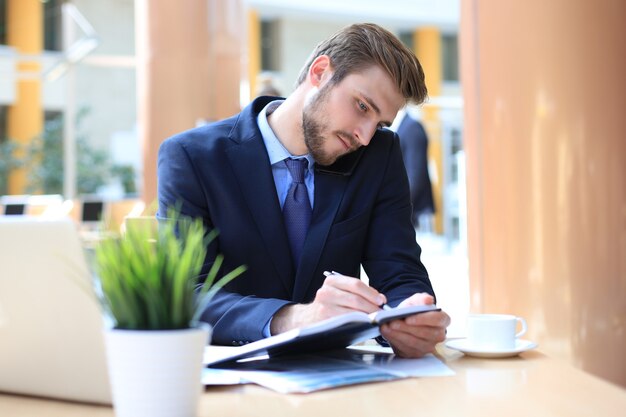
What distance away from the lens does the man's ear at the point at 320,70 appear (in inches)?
77.9

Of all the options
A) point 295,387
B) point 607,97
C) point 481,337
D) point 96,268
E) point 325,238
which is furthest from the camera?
point 607,97

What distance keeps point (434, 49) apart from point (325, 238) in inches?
701

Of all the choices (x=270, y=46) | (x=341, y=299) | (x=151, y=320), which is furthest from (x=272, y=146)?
(x=270, y=46)

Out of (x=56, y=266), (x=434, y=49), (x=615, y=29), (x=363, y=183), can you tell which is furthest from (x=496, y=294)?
(x=434, y=49)

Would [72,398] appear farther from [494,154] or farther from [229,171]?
[494,154]

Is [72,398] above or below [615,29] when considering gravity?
below

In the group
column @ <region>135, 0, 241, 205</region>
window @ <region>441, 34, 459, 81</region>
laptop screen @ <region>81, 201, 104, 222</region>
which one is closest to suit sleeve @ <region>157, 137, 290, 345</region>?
column @ <region>135, 0, 241, 205</region>

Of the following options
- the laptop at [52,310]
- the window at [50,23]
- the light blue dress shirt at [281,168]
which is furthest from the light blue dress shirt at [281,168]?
the window at [50,23]

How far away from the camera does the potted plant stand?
2.67 feet

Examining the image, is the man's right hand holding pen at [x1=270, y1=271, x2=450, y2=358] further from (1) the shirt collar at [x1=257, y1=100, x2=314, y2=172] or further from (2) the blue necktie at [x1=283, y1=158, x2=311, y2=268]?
(1) the shirt collar at [x1=257, y1=100, x2=314, y2=172]

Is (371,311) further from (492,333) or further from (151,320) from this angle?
(151,320)

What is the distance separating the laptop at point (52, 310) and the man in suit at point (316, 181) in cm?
72

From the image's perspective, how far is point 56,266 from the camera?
96cm

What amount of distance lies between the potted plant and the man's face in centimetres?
112
